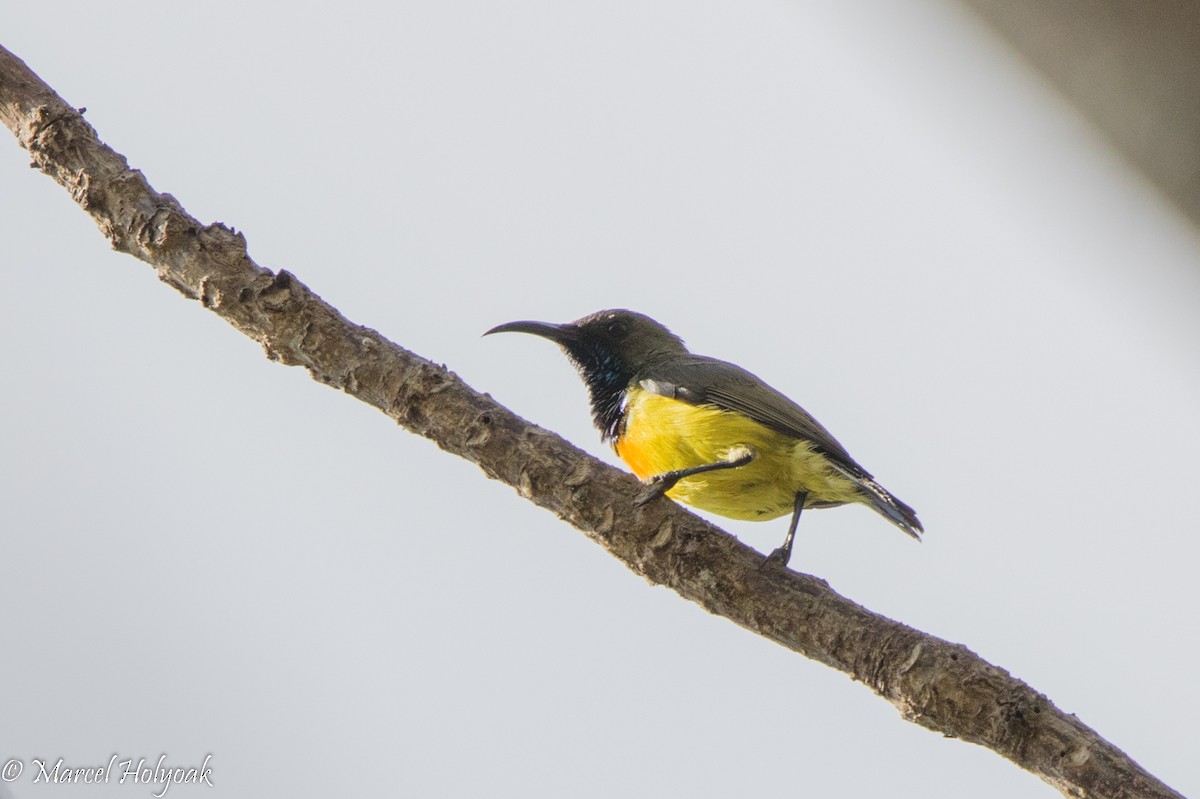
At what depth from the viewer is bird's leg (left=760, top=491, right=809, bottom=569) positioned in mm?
3900

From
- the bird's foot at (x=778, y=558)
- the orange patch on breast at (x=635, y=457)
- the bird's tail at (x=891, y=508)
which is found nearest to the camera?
the bird's foot at (x=778, y=558)

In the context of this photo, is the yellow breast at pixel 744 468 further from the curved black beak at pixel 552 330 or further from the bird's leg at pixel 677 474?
the curved black beak at pixel 552 330

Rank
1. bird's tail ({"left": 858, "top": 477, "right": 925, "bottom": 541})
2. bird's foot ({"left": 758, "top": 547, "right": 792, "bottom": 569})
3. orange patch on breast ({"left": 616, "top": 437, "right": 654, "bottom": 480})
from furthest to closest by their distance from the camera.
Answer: orange patch on breast ({"left": 616, "top": 437, "right": 654, "bottom": 480})
bird's tail ({"left": 858, "top": 477, "right": 925, "bottom": 541})
bird's foot ({"left": 758, "top": 547, "right": 792, "bottom": 569})

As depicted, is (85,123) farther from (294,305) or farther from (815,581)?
(815,581)

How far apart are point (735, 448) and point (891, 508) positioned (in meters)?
0.76

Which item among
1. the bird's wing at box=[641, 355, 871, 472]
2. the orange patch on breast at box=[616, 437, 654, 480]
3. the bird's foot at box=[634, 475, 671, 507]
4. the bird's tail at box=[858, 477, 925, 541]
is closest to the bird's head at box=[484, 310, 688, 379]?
the bird's wing at box=[641, 355, 871, 472]

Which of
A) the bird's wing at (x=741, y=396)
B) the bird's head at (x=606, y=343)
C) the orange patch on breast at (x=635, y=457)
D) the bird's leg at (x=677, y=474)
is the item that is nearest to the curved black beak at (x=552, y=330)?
the bird's head at (x=606, y=343)

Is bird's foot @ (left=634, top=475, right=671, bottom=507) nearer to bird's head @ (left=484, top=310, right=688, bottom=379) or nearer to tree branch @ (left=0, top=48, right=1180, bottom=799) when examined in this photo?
tree branch @ (left=0, top=48, right=1180, bottom=799)

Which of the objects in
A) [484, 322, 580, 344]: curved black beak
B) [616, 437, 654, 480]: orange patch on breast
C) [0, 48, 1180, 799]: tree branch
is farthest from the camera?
[484, 322, 580, 344]: curved black beak

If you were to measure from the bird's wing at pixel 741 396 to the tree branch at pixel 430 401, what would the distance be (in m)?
1.29

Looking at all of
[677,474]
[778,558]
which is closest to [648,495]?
[677,474]

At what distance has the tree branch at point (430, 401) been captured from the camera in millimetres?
3688

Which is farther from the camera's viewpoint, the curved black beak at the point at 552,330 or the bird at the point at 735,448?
the curved black beak at the point at 552,330

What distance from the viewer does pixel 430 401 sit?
3.78 metres
